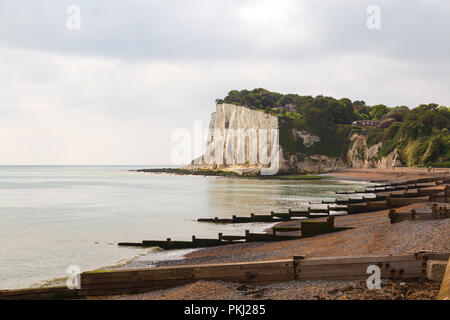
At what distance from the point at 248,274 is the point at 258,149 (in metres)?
136

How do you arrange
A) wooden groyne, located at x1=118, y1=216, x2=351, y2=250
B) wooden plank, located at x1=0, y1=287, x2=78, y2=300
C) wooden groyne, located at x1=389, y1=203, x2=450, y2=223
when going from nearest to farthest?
1. wooden plank, located at x1=0, y1=287, x2=78, y2=300
2. wooden groyne, located at x1=389, y1=203, x2=450, y2=223
3. wooden groyne, located at x1=118, y1=216, x2=351, y2=250

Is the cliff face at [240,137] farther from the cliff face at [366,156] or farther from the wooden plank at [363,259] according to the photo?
the wooden plank at [363,259]

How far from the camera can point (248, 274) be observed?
7.48 m

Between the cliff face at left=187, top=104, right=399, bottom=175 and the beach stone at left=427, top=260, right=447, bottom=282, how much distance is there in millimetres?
123359

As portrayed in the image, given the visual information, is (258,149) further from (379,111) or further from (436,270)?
(436,270)

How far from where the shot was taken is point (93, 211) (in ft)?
118

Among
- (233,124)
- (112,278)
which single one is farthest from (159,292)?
(233,124)

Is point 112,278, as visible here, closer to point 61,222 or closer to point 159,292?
point 159,292

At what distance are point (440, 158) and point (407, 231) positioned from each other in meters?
92.8

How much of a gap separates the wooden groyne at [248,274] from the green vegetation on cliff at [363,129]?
93.2 m

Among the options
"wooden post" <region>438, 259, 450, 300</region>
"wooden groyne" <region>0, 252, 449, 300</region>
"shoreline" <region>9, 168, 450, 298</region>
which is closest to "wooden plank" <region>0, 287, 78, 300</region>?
"wooden groyne" <region>0, 252, 449, 300</region>

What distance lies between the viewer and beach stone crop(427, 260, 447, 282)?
6.43 meters

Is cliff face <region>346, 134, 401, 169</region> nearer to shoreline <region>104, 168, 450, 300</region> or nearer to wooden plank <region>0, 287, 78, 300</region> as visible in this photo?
shoreline <region>104, 168, 450, 300</region>

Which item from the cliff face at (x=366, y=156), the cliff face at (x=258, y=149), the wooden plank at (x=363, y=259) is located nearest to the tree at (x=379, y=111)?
the cliff face at (x=366, y=156)
